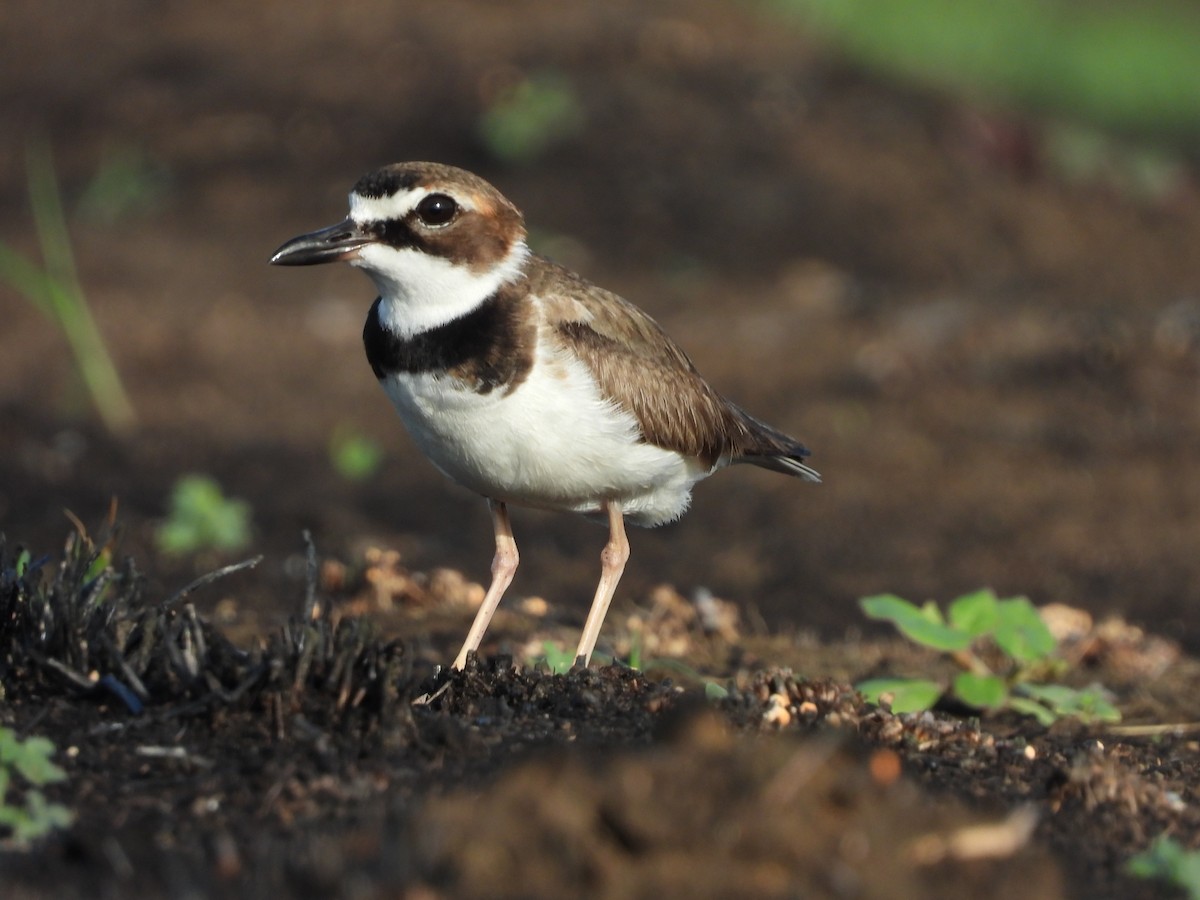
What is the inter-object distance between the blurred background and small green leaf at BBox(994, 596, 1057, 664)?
2269mm

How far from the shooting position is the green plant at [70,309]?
30.9 feet

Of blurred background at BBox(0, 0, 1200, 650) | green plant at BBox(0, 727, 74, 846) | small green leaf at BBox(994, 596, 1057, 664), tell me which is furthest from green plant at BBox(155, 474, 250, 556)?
green plant at BBox(0, 727, 74, 846)

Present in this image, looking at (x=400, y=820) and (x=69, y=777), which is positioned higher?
(x=400, y=820)

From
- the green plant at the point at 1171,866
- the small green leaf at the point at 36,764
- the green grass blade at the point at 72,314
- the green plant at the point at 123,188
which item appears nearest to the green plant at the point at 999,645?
the green plant at the point at 1171,866

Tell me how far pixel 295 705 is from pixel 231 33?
1422 cm

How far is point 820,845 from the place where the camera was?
3.21 meters

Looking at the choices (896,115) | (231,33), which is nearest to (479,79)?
(231,33)

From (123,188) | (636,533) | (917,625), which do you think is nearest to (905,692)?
(917,625)

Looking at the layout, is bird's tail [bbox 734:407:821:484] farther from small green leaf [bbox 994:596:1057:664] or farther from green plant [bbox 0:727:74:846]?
green plant [bbox 0:727:74:846]

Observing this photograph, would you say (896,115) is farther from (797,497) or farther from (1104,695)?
(1104,695)

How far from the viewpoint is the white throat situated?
207 inches

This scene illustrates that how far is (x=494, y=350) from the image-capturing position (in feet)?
16.9

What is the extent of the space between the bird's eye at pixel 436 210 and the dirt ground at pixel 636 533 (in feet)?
4.67

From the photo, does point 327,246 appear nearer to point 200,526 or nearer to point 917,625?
point 917,625
